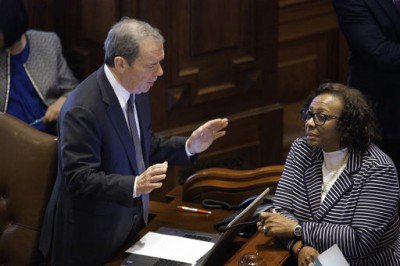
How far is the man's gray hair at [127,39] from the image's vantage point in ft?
11.6

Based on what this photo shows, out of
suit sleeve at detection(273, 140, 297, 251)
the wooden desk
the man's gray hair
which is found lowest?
the wooden desk

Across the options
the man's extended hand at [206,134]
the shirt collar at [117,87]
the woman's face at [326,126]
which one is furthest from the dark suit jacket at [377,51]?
the shirt collar at [117,87]

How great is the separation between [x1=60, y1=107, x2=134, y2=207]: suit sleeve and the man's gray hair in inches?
9.4

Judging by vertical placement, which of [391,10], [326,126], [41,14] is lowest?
[326,126]

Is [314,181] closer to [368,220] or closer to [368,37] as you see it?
[368,220]

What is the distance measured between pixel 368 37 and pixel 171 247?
1340mm

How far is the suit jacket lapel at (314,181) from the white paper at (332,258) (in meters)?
0.29

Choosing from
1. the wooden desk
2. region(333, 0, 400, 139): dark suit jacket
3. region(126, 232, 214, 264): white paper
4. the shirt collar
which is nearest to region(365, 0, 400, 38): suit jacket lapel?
region(333, 0, 400, 139): dark suit jacket

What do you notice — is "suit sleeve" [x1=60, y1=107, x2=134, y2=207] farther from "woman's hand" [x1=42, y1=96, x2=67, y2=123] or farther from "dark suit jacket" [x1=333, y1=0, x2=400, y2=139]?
"dark suit jacket" [x1=333, y1=0, x2=400, y2=139]

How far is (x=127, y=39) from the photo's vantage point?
11.6 feet

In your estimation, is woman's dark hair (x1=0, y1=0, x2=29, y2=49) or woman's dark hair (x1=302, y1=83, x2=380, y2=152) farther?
woman's dark hair (x1=0, y1=0, x2=29, y2=49)

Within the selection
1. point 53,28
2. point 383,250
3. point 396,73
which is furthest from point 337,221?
point 53,28

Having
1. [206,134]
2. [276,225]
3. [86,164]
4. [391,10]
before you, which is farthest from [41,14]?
[276,225]

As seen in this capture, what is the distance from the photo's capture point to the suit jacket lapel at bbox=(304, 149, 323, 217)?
11.7 ft
